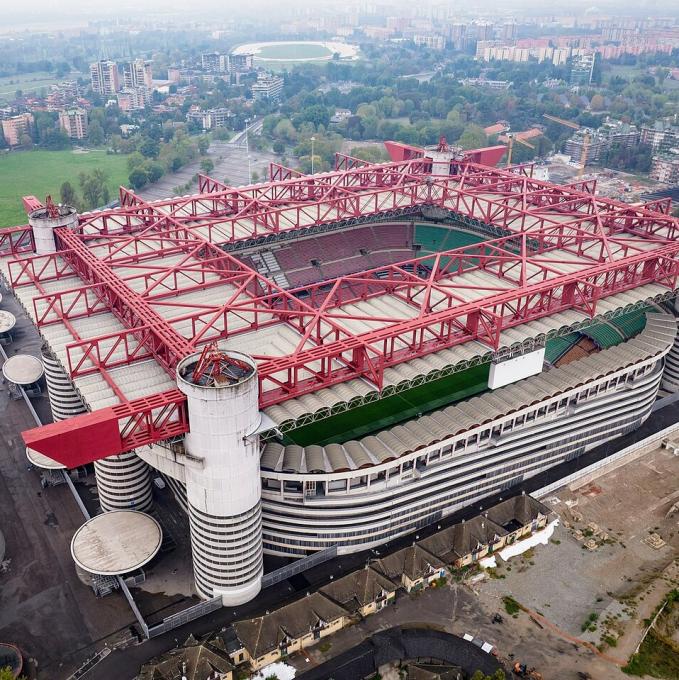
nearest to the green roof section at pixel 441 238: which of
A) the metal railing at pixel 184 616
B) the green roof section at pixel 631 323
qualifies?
the green roof section at pixel 631 323

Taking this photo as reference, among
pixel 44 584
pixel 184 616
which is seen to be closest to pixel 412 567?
pixel 184 616

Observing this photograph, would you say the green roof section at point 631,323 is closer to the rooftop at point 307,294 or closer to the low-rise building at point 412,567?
the rooftop at point 307,294

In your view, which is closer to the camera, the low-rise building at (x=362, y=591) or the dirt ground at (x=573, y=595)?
the dirt ground at (x=573, y=595)

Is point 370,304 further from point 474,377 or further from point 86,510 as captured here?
point 86,510

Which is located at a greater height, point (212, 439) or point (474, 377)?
point (212, 439)

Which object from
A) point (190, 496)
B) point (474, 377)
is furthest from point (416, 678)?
point (474, 377)

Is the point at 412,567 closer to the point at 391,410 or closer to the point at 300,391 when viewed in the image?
the point at 391,410
